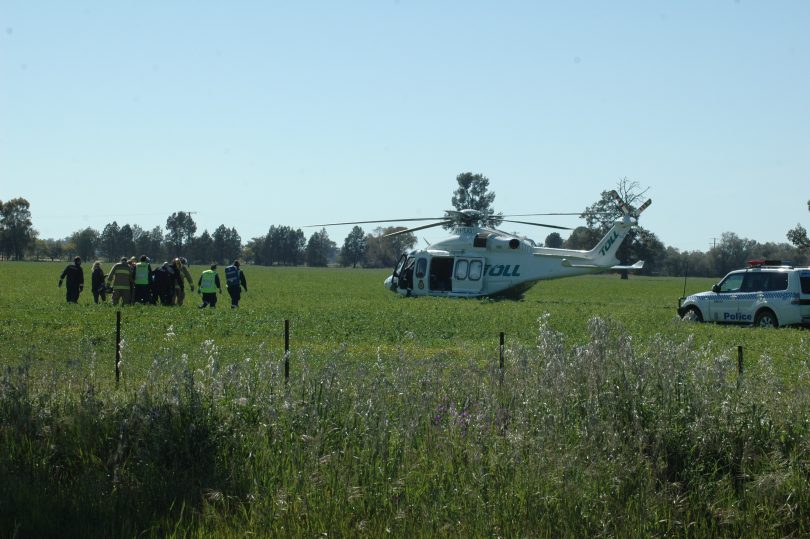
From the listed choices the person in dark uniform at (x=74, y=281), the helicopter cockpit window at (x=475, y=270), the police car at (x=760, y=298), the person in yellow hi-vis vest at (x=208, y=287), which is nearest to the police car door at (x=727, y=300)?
the police car at (x=760, y=298)

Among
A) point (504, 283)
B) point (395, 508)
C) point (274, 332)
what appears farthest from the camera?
point (504, 283)

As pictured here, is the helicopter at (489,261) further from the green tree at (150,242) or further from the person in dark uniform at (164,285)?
the green tree at (150,242)

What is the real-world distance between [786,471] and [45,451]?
6425mm

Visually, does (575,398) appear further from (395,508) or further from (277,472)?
(277,472)

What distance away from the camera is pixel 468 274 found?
33.9m

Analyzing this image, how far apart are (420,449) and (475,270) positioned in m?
25.8

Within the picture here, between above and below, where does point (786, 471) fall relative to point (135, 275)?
below

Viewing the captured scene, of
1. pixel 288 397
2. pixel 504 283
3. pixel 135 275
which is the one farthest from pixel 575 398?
pixel 504 283

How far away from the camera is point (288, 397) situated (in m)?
8.88

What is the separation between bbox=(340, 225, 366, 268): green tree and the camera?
542ft

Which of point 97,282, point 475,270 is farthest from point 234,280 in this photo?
point 475,270

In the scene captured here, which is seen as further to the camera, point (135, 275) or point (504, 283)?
point (504, 283)

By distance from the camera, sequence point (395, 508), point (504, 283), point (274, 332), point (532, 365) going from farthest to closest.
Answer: point (504, 283) → point (274, 332) → point (532, 365) → point (395, 508)

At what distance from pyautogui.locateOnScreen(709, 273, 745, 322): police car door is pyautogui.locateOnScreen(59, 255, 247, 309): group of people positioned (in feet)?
46.4
